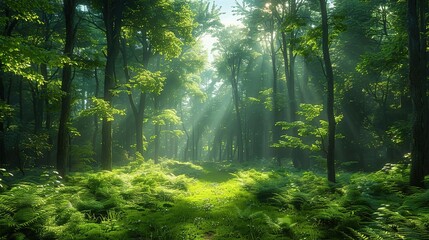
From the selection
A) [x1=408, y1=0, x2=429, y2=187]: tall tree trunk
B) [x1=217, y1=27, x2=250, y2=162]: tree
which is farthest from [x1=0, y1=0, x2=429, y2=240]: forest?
[x1=217, y1=27, x2=250, y2=162]: tree

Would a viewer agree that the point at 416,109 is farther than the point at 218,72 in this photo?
No

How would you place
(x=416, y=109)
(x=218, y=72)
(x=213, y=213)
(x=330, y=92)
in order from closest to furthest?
(x=213, y=213), (x=416, y=109), (x=330, y=92), (x=218, y=72)

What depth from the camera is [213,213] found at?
8680 mm

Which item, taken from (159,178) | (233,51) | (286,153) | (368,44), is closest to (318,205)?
(159,178)

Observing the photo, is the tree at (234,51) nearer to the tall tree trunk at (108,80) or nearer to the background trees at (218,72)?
the background trees at (218,72)

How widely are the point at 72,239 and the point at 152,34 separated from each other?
13915mm

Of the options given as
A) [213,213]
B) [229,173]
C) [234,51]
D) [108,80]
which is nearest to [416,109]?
[213,213]

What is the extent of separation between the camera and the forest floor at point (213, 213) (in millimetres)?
6266

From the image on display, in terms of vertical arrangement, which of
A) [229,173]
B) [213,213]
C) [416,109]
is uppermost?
[416,109]

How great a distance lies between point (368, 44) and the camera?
27547 mm

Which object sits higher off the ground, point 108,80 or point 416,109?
point 108,80

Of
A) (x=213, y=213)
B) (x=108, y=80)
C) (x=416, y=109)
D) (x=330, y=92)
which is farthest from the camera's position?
(x=108, y=80)

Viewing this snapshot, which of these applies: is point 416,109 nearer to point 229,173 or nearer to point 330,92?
point 330,92

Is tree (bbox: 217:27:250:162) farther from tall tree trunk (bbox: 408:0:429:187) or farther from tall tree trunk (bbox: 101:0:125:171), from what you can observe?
tall tree trunk (bbox: 408:0:429:187)
